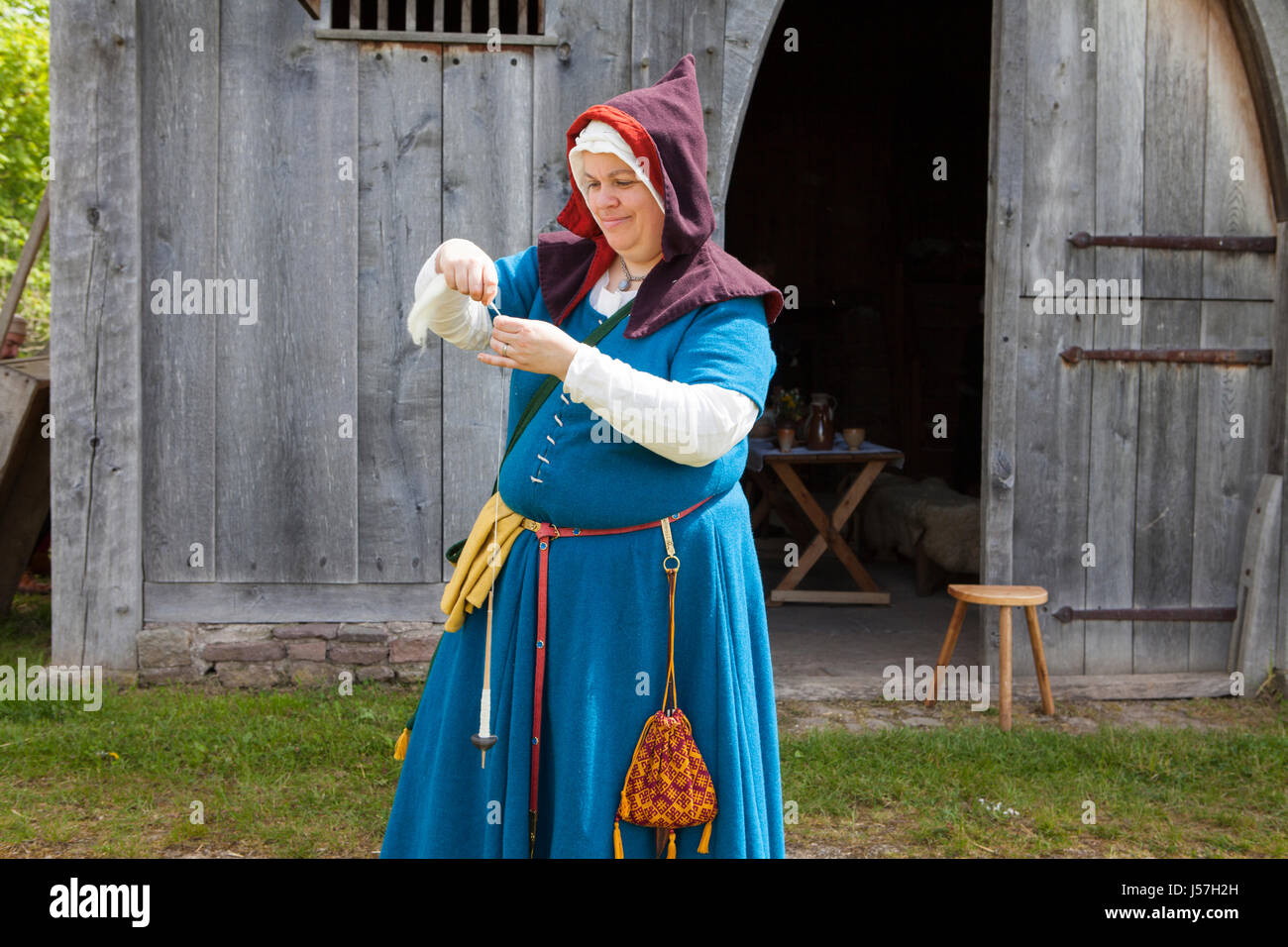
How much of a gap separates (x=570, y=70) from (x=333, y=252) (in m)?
1.19

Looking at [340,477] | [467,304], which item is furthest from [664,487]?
[340,477]

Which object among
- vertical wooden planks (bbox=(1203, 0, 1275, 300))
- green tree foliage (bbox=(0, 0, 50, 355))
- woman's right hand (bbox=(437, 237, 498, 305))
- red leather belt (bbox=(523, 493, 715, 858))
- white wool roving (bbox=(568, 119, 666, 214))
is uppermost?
green tree foliage (bbox=(0, 0, 50, 355))

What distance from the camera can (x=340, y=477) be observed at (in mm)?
4543

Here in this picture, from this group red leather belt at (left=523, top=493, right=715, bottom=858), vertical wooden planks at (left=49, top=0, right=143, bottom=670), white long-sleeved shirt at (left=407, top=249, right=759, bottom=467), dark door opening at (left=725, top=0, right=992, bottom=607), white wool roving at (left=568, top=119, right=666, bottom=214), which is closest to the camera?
white long-sleeved shirt at (left=407, top=249, right=759, bottom=467)

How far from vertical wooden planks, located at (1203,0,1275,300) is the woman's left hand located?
392 cm

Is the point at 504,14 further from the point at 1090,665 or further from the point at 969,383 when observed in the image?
the point at 969,383

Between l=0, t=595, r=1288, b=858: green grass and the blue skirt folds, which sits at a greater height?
the blue skirt folds

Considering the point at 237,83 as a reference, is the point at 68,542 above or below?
below

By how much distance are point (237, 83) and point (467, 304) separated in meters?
2.82

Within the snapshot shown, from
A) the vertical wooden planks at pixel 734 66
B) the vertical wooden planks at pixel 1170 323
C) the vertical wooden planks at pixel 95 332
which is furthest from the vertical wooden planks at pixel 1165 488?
the vertical wooden planks at pixel 95 332

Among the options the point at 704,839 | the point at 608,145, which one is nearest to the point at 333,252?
the point at 608,145

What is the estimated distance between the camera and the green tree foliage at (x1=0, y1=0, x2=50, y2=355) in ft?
42.0

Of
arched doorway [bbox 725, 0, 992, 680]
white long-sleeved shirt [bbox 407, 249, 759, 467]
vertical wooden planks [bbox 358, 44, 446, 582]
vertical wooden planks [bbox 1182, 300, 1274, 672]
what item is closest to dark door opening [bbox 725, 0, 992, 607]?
arched doorway [bbox 725, 0, 992, 680]

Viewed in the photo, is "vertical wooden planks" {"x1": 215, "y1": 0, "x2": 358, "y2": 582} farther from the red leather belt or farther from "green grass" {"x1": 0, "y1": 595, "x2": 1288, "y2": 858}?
the red leather belt
